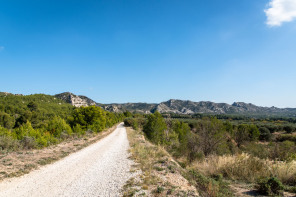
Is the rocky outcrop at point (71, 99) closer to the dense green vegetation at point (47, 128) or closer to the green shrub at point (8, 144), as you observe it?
the dense green vegetation at point (47, 128)

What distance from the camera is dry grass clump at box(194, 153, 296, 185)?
6.52 metres

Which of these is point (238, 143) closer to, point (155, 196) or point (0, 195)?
point (155, 196)

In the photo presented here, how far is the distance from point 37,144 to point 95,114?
1992 centimetres

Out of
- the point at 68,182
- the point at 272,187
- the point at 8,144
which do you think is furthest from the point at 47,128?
the point at 272,187

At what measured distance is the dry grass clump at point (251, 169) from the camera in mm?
6523

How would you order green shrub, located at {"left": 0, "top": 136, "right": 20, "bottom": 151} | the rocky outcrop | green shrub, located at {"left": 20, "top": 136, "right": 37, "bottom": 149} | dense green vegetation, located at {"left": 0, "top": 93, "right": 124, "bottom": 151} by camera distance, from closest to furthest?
green shrub, located at {"left": 0, "top": 136, "right": 20, "bottom": 151}, green shrub, located at {"left": 20, "top": 136, "right": 37, "bottom": 149}, dense green vegetation, located at {"left": 0, "top": 93, "right": 124, "bottom": 151}, the rocky outcrop

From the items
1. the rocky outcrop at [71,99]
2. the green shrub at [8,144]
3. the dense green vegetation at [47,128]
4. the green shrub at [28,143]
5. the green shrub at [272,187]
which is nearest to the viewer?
the green shrub at [272,187]

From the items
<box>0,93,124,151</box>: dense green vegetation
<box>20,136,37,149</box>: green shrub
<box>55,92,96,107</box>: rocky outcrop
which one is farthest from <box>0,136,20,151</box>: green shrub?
<box>55,92,96,107</box>: rocky outcrop

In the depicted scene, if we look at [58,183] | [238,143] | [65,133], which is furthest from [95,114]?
[238,143]

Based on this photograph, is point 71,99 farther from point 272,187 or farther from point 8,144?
point 272,187

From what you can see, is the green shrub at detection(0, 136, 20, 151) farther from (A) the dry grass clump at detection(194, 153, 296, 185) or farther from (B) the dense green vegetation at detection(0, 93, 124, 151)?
(A) the dry grass clump at detection(194, 153, 296, 185)

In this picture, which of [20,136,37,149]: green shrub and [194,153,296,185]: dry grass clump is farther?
[20,136,37,149]: green shrub

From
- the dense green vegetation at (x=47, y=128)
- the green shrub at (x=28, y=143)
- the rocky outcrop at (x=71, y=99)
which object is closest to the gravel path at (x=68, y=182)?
the green shrub at (x=28, y=143)

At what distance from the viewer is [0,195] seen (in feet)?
17.9
